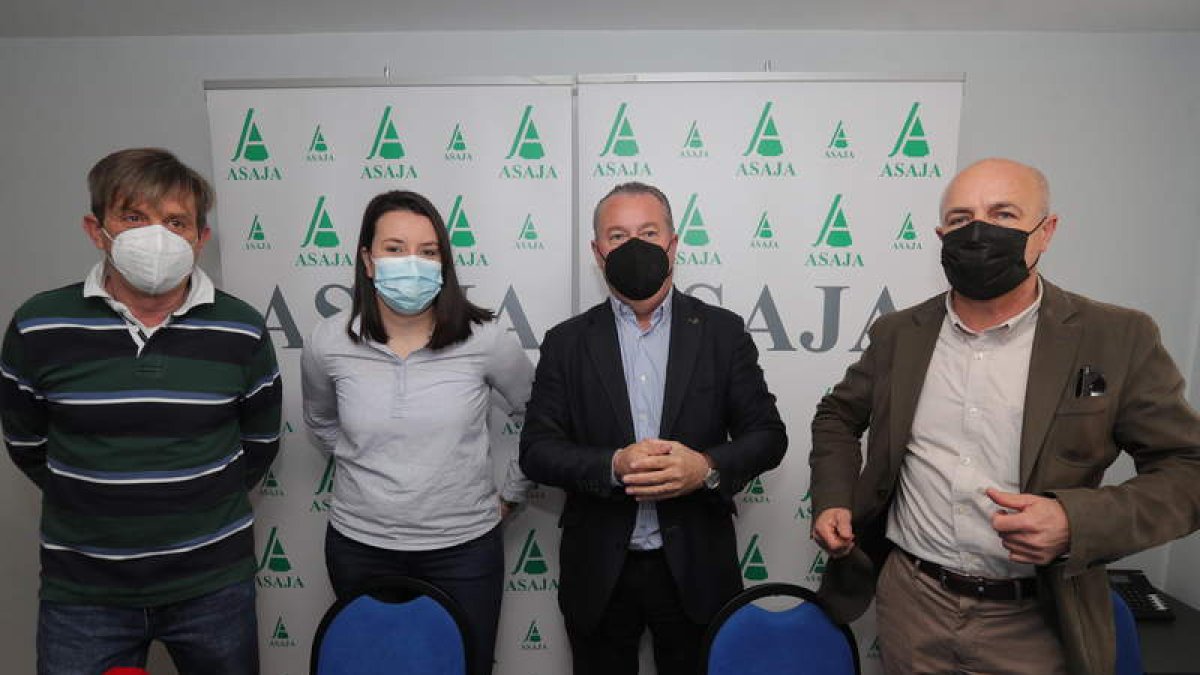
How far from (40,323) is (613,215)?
1.45m

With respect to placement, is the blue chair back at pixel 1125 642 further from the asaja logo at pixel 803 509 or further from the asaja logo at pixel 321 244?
the asaja logo at pixel 321 244

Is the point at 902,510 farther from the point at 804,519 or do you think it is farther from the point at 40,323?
the point at 40,323

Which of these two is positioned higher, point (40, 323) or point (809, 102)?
point (809, 102)

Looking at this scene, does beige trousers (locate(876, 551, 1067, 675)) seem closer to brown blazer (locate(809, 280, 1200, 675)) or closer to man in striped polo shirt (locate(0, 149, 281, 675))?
brown blazer (locate(809, 280, 1200, 675))

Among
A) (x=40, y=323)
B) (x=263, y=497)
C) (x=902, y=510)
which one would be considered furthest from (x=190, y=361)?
(x=902, y=510)

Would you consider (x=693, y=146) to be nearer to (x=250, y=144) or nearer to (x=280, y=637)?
(x=250, y=144)

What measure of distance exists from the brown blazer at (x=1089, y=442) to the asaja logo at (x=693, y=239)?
0.85m

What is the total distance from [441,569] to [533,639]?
85cm

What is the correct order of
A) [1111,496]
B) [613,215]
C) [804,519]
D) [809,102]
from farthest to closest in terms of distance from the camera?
[804,519] → [809,102] → [613,215] → [1111,496]

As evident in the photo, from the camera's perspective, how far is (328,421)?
1.98m

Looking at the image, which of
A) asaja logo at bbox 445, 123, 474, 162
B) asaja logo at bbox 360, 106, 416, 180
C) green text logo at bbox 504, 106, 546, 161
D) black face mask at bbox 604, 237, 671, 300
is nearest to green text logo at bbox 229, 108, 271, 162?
asaja logo at bbox 360, 106, 416, 180

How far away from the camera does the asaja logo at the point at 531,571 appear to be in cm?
234

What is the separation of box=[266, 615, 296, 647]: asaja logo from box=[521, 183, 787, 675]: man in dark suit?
1.34m

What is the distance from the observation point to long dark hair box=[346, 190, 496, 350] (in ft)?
5.65
